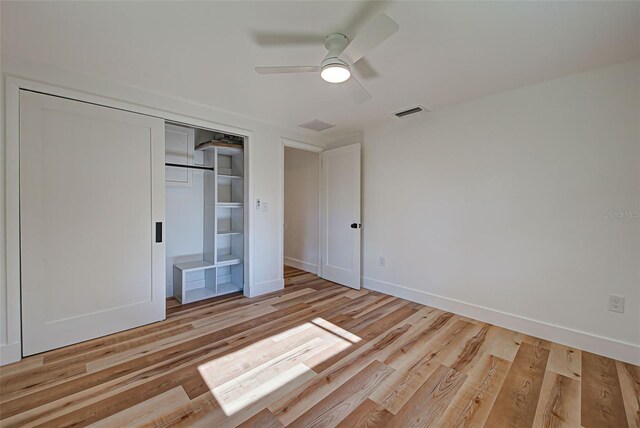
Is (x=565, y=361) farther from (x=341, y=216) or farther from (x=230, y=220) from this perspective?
(x=230, y=220)

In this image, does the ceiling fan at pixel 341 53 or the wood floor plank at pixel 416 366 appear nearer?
the ceiling fan at pixel 341 53

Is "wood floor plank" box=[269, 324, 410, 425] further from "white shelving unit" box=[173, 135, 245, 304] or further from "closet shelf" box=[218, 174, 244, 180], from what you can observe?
"closet shelf" box=[218, 174, 244, 180]

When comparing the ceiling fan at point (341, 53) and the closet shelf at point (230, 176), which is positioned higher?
the ceiling fan at point (341, 53)

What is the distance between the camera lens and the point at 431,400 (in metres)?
1.72

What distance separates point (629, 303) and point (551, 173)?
1.19 metres

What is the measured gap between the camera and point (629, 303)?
2131mm

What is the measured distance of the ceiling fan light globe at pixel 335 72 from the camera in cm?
179

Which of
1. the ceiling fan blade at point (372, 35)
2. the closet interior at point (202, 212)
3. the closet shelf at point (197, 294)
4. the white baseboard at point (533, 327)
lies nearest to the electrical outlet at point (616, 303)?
the white baseboard at point (533, 327)

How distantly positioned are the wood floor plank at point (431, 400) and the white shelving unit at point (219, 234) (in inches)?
107

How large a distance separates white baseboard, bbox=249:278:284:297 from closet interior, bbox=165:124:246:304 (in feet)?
1.11

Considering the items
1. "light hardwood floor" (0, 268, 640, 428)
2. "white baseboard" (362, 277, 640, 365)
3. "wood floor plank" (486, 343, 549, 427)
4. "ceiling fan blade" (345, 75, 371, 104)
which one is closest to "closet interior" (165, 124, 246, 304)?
"light hardwood floor" (0, 268, 640, 428)

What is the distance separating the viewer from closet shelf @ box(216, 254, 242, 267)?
3.66 meters

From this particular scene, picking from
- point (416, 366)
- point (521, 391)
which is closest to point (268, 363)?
point (416, 366)

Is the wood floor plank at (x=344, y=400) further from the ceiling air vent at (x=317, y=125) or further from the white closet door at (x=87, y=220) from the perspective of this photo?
the ceiling air vent at (x=317, y=125)
